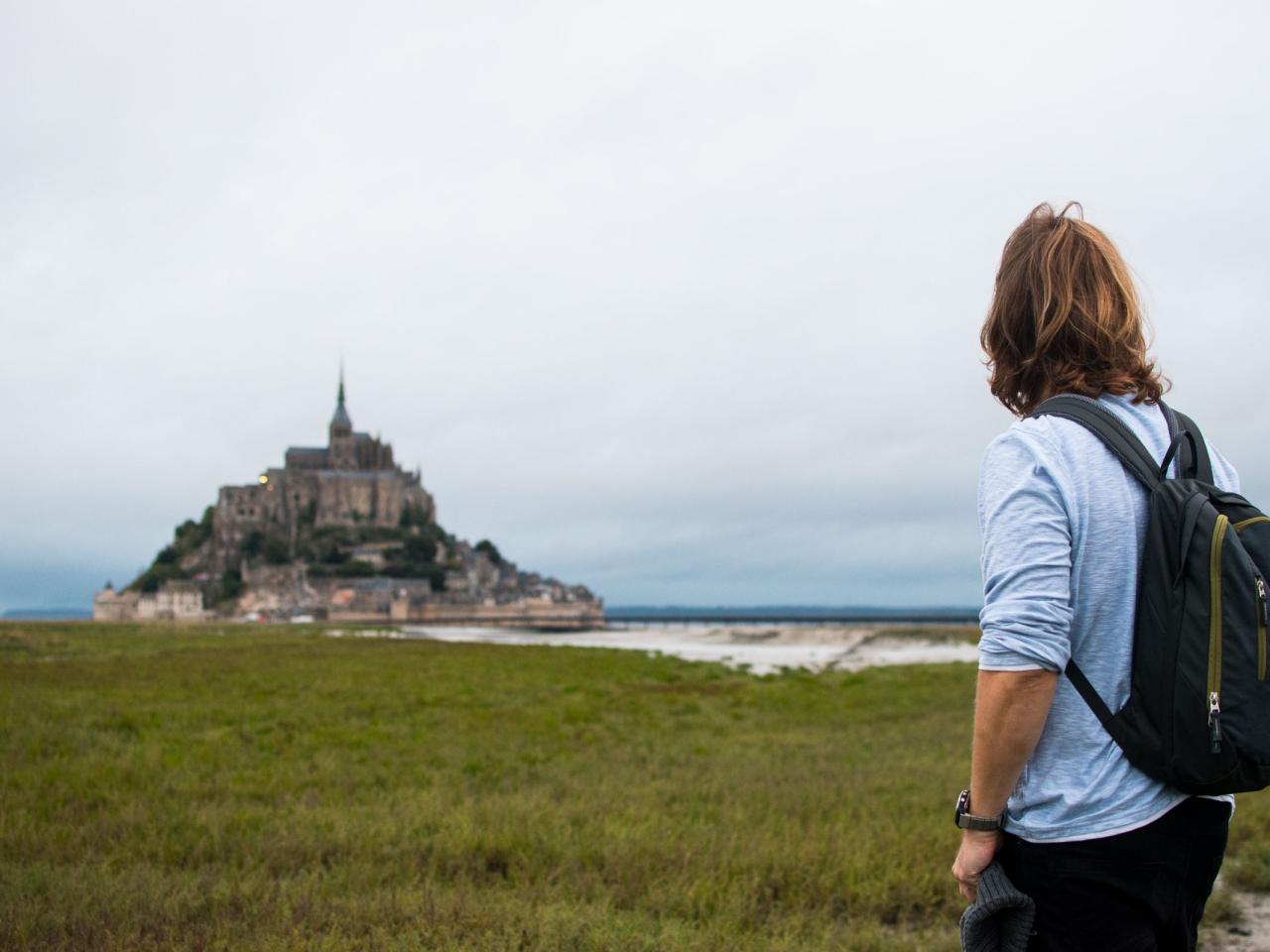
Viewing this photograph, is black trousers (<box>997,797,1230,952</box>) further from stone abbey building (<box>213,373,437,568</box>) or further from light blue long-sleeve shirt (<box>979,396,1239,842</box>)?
stone abbey building (<box>213,373,437,568</box>)

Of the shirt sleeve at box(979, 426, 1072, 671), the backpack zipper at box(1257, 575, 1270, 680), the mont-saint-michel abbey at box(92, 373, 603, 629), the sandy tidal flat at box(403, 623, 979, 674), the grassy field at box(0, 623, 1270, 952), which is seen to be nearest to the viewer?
the backpack zipper at box(1257, 575, 1270, 680)

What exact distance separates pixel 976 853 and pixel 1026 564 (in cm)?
69

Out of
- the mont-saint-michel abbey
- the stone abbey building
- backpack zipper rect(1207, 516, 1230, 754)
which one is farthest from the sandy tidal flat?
the stone abbey building

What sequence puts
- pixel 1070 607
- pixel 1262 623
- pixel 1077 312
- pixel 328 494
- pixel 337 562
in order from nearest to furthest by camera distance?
pixel 1262 623 → pixel 1070 607 → pixel 1077 312 → pixel 337 562 → pixel 328 494

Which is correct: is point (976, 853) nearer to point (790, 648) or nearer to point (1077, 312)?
point (1077, 312)

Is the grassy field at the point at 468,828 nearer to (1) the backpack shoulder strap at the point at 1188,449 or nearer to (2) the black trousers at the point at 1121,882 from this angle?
(2) the black trousers at the point at 1121,882

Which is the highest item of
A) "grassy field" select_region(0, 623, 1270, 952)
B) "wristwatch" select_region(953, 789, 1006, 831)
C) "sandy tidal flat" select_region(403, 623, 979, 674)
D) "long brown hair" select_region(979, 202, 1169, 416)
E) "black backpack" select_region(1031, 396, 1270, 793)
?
"long brown hair" select_region(979, 202, 1169, 416)

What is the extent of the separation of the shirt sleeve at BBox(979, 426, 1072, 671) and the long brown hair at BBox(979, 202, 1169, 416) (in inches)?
11.2

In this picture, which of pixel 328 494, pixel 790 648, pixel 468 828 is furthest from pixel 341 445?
pixel 468 828

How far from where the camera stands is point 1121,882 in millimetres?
2076

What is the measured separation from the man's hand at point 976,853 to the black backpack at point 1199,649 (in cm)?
37

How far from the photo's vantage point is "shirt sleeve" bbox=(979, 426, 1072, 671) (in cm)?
204

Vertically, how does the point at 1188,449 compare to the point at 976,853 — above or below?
above

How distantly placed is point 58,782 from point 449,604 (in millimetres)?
132883
